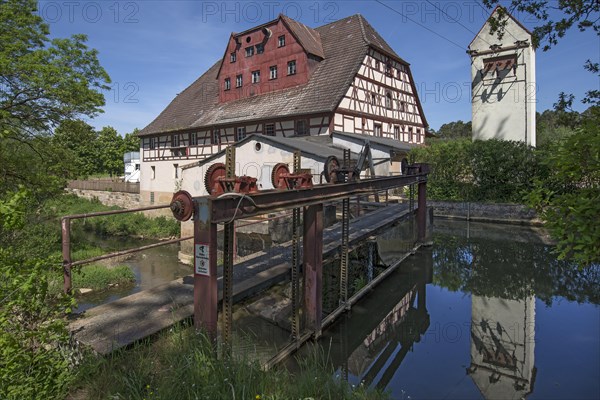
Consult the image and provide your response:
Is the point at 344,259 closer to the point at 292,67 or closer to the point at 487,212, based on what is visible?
the point at 487,212

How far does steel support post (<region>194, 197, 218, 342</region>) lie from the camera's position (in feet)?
12.8

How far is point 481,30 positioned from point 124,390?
94.0 feet

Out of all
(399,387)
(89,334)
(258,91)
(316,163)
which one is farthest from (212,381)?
(258,91)

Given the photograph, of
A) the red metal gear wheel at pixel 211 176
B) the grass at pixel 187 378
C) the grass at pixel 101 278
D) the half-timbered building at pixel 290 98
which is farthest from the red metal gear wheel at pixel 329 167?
the half-timbered building at pixel 290 98

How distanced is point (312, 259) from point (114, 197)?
3099 cm

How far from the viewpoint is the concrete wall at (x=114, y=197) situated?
30672 millimetres

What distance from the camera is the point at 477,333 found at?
7273mm

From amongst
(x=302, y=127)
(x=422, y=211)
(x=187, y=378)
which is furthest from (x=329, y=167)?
(x=302, y=127)

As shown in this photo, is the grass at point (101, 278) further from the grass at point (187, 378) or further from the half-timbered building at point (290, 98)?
the grass at point (187, 378)

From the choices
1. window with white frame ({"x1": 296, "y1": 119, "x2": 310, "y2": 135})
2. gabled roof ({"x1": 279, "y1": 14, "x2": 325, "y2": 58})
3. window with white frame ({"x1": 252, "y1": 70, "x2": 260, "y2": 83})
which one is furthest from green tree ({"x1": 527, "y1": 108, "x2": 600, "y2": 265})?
window with white frame ({"x1": 252, "y1": 70, "x2": 260, "y2": 83})

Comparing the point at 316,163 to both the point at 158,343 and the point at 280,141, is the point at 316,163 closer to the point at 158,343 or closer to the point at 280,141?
the point at 280,141

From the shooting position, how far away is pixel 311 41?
82.8ft

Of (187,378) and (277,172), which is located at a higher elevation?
(277,172)

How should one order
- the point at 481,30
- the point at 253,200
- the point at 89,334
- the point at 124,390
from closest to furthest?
1. the point at 124,390
2. the point at 89,334
3. the point at 253,200
4. the point at 481,30
